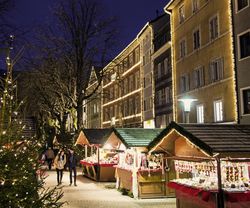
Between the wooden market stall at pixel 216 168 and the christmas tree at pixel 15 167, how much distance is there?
16.1 ft

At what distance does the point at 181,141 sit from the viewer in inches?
596

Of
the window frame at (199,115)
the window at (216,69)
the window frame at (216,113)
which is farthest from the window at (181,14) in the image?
the window frame at (216,113)

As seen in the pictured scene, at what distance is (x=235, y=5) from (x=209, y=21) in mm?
3445

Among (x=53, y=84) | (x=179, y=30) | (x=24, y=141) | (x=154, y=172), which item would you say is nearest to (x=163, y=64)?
(x=179, y=30)

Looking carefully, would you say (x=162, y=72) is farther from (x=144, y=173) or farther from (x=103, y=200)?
(x=103, y=200)

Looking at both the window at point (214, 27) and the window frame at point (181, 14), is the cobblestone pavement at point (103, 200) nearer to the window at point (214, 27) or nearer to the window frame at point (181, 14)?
the window at point (214, 27)

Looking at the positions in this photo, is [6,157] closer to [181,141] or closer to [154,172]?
[181,141]

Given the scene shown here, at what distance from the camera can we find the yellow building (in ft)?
85.1

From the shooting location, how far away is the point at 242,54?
24594 mm

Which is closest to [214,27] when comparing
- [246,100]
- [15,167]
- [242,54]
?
[242,54]

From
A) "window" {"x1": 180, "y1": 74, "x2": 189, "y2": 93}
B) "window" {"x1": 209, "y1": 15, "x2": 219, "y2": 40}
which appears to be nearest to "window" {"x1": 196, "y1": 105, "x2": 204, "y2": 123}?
"window" {"x1": 180, "y1": 74, "x2": 189, "y2": 93}

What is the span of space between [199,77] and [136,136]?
1322 cm

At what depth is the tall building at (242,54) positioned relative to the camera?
2392 centimetres

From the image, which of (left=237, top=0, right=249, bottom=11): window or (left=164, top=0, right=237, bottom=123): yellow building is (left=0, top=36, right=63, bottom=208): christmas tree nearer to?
(left=164, top=0, right=237, bottom=123): yellow building
